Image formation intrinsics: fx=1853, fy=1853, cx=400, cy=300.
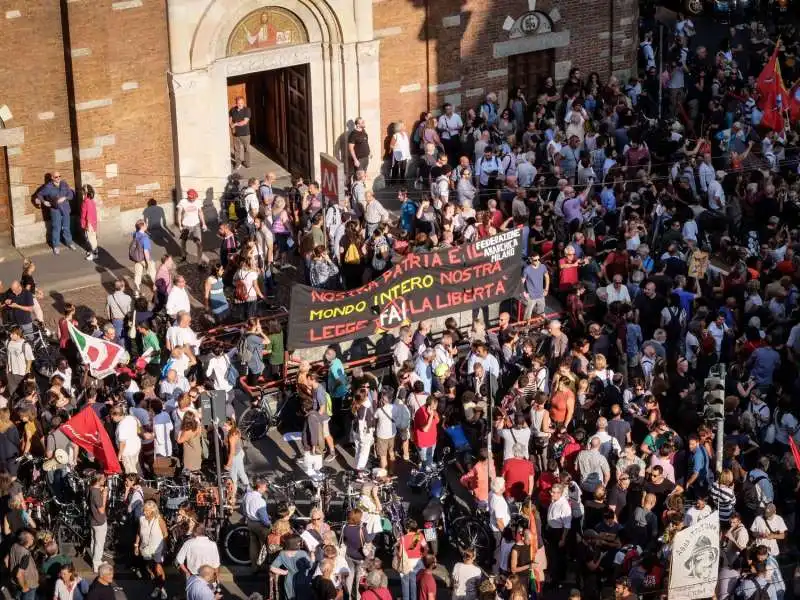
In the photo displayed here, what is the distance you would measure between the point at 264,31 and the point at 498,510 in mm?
12960

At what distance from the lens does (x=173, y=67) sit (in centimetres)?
3328

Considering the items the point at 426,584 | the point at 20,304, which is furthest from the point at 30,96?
the point at 426,584

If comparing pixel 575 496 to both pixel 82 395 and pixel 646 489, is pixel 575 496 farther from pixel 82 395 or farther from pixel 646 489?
pixel 82 395

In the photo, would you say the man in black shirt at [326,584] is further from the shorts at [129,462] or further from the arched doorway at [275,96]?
the arched doorway at [275,96]

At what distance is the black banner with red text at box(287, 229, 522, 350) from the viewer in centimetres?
2783

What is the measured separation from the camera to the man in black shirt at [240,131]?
3572 cm

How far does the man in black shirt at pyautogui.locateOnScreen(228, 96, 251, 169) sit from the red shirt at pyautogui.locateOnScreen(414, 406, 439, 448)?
1083 centimetres

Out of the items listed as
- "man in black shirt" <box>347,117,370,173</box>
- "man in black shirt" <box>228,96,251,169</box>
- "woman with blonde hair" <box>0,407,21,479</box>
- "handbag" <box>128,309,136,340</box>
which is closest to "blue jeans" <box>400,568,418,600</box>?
"woman with blonde hair" <box>0,407,21,479</box>

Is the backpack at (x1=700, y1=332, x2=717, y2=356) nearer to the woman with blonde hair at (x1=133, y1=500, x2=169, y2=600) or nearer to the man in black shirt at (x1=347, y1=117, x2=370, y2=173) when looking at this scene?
the woman with blonde hair at (x1=133, y1=500, x2=169, y2=600)

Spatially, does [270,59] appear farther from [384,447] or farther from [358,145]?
[384,447]

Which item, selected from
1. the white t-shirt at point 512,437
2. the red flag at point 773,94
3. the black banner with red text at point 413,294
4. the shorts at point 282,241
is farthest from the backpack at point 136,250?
the red flag at point 773,94

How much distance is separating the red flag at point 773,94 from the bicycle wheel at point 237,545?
15.1 m

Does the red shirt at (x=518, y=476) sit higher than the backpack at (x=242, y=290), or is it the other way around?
the backpack at (x=242, y=290)

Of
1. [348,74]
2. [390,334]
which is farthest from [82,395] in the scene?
[348,74]
